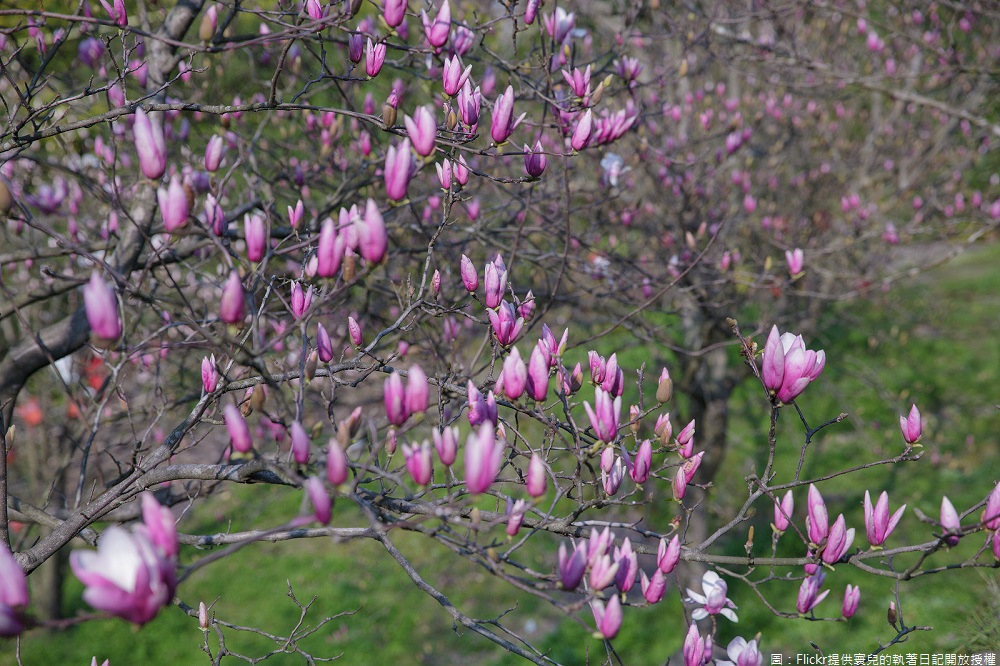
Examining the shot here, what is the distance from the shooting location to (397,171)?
57.8 inches

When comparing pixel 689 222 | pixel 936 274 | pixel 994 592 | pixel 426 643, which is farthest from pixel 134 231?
pixel 936 274

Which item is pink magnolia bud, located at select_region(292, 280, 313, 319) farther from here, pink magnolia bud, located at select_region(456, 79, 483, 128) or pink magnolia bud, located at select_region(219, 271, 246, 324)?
pink magnolia bud, located at select_region(456, 79, 483, 128)

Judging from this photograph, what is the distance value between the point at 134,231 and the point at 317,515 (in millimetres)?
1909

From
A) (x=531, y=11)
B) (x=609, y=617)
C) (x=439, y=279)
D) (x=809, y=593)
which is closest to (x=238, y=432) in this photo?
(x=609, y=617)

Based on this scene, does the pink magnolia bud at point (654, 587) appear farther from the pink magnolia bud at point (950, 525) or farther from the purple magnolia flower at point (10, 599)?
the purple magnolia flower at point (10, 599)

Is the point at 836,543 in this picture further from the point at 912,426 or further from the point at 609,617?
the point at 609,617

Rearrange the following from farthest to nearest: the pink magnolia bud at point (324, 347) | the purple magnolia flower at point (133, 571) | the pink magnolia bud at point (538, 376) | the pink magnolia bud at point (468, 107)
→ the pink magnolia bud at point (468, 107) → the pink magnolia bud at point (324, 347) → the pink magnolia bud at point (538, 376) → the purple magnolia flower at point (133, 571)

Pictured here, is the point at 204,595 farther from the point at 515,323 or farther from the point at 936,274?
the point at 936,274

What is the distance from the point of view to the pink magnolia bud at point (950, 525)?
149 cm

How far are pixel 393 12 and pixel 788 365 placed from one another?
129 centimetres

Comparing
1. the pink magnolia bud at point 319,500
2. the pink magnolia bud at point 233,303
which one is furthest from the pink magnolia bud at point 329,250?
the pink magnolia bud at point 319,500

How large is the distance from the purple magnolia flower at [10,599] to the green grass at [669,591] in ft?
10.8

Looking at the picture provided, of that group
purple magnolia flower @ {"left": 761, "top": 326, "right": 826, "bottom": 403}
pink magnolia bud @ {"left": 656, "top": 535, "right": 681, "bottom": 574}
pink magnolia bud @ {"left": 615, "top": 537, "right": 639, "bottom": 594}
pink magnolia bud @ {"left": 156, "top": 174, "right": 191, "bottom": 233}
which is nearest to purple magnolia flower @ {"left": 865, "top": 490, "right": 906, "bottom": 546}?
purple magnolia flower @ {"left": 761, "top": 326, "right": 826, "bottom": 403}

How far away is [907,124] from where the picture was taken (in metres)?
7.02
